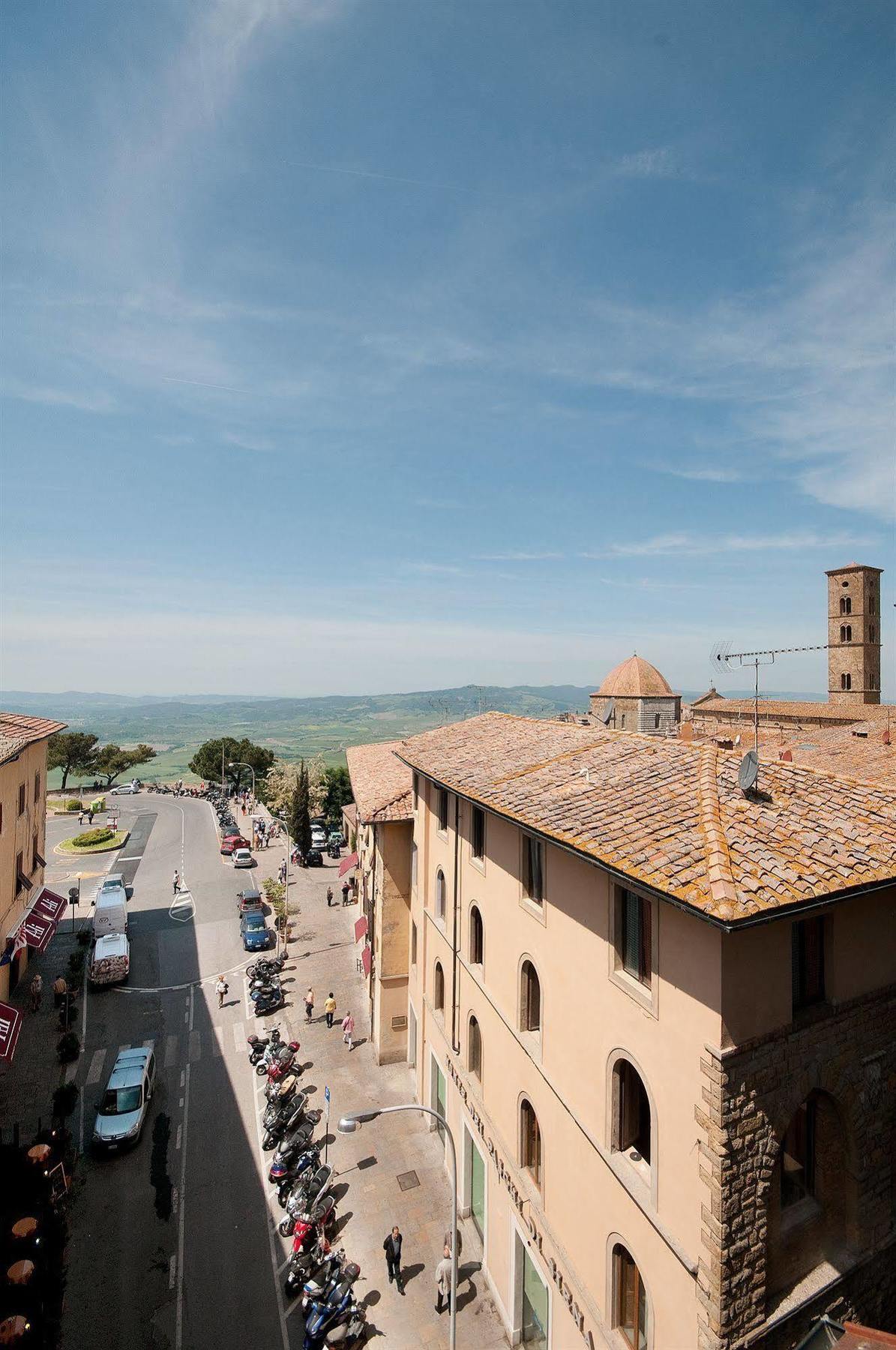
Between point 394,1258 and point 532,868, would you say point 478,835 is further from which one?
point 394,1258

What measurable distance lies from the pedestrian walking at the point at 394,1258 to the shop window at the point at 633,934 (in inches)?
500

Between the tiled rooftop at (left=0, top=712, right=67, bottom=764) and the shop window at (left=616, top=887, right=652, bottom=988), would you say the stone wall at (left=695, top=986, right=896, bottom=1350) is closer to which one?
the shop window at (left=616, top=887, right=652, bottom=988)

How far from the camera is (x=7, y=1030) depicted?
20.8 m

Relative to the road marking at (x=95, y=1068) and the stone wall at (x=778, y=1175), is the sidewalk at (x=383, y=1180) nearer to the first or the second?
the road marking at (x=95, y=1068)

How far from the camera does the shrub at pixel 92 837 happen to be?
58047 mm

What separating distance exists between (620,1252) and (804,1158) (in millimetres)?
3665

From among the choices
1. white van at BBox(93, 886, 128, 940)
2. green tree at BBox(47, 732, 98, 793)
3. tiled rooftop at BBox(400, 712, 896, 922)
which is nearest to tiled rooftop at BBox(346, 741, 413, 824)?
tiled rooftop at BBox(400, 712, 896, 922)

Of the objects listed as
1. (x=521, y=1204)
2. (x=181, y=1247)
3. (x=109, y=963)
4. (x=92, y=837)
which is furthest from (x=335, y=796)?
(x=521, y=1204)

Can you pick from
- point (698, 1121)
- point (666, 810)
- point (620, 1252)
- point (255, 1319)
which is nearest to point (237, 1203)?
point (255, 1319)

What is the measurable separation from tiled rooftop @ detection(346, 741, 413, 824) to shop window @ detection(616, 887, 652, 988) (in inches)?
561

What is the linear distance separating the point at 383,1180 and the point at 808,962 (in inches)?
706

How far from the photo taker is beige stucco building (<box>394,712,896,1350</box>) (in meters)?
8.50

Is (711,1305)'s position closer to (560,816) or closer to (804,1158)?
(804,1158)

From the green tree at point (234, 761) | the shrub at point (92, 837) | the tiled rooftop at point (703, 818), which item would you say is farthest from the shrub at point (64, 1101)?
the green tree at point (234, 761)
